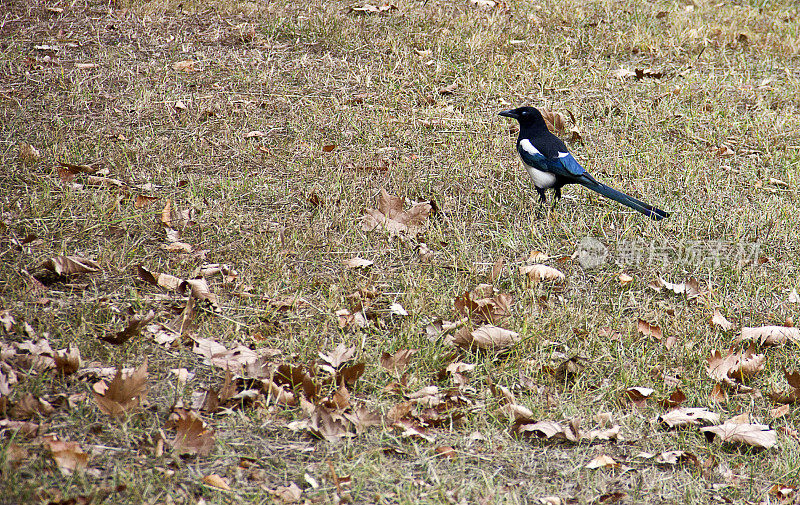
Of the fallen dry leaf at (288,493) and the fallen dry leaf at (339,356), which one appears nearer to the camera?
the fallen dry leaf at (288,493)

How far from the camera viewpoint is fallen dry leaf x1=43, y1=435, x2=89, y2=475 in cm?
248

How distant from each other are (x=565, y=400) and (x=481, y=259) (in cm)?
125

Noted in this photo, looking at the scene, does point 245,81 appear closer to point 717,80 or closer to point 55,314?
point 55,314

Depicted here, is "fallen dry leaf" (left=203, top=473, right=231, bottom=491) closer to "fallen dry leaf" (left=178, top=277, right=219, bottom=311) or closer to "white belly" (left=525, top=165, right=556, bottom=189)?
"fallen dry leaf" (left=178, top=277, right=219, bottom=311)

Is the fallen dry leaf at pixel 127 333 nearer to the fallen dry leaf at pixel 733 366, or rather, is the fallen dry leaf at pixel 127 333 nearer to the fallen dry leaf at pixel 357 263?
the fallen dry leaf at pixel 357 263

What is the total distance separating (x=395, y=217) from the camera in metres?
4.59

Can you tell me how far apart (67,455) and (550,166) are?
3215mm

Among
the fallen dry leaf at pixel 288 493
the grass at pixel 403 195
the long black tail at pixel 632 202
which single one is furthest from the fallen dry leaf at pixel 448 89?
the fallen dry leaf at pixel 288 493

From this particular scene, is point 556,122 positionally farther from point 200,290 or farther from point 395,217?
point 200,290

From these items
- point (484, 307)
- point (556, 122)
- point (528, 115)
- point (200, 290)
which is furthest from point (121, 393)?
point (556, 122)

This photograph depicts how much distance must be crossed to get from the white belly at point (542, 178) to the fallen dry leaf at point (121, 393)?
280 cm

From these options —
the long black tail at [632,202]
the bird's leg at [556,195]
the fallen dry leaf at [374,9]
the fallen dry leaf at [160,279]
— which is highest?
the fallen dry leaf at [374,9]

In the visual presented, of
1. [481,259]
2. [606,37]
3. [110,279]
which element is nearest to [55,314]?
[110,279]

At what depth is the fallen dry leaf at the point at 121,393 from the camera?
277cm
